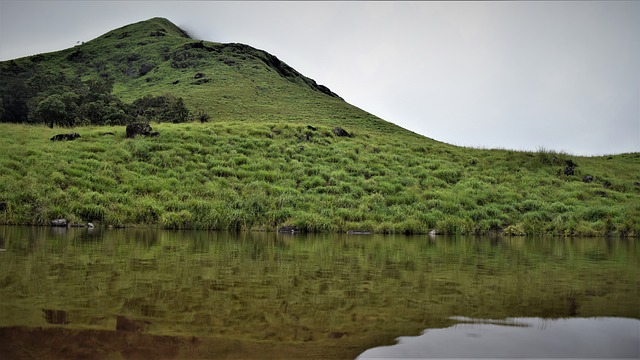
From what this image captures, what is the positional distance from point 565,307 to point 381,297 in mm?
1622

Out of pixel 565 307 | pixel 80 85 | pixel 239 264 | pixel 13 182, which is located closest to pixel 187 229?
pixel 13 182

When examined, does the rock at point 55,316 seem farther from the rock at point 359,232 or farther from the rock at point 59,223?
the rock at point 359,232

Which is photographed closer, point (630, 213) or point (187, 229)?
point (187, 229)

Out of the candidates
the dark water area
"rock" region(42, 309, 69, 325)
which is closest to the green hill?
the dark water area

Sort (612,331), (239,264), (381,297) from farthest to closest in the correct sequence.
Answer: (239,264) < (381,297) < (612,331)

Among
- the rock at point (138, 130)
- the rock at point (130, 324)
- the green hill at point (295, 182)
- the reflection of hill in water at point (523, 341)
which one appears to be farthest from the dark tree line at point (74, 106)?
the reflection of hill in water at point (523, 341)

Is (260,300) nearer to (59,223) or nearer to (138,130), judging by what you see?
(59,223)

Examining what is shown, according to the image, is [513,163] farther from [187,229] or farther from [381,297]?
[381,297]

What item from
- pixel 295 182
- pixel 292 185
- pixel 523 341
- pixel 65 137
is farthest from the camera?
pixel 65 137

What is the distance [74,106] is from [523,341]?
42.3 meters

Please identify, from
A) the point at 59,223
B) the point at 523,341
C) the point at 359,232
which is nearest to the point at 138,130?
the point at 59,223

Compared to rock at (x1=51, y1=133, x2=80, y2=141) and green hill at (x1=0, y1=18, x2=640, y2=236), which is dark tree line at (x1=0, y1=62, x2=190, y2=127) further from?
rock at (x1=51, y1=133, x2=80, y2=141)

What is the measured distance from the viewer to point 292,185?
19422 millimetres

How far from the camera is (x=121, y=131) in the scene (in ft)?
79.3
